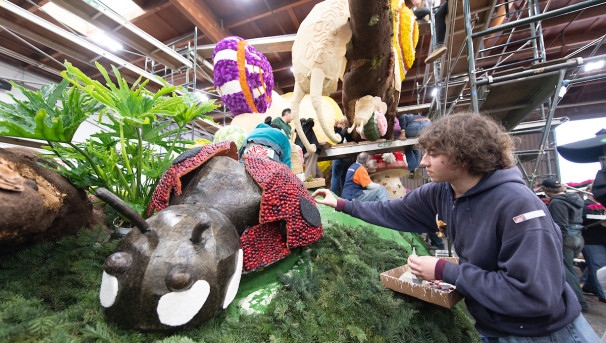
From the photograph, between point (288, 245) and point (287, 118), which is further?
point (287, 118)

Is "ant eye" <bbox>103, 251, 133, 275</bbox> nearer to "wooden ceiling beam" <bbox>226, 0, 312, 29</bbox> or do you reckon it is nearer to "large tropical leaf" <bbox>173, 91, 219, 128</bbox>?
"large tropical leaf" <bbox>173, 91, 219, 128</bbox>

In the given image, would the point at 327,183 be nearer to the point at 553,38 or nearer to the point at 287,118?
the point at 287,118

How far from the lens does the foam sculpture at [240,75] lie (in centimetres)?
292

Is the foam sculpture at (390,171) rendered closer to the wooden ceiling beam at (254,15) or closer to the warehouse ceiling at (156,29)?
the warehouse ceiling at (156,29)

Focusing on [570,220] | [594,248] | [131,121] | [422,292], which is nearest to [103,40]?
[131,121]

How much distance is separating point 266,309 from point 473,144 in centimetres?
105

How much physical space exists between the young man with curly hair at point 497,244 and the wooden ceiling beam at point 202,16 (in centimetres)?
393

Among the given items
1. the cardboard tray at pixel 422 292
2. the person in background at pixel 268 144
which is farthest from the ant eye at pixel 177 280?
the person in background at pixel 268 144

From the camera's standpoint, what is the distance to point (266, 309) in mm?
1010

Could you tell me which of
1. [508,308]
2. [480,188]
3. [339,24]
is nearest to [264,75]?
[339,24]

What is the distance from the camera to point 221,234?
90 cm

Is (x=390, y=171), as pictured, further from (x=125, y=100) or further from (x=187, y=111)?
(x=125, y=100)

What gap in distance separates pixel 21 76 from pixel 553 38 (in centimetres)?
1009

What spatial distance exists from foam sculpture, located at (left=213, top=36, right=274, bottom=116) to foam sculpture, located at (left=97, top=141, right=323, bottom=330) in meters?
1.86
